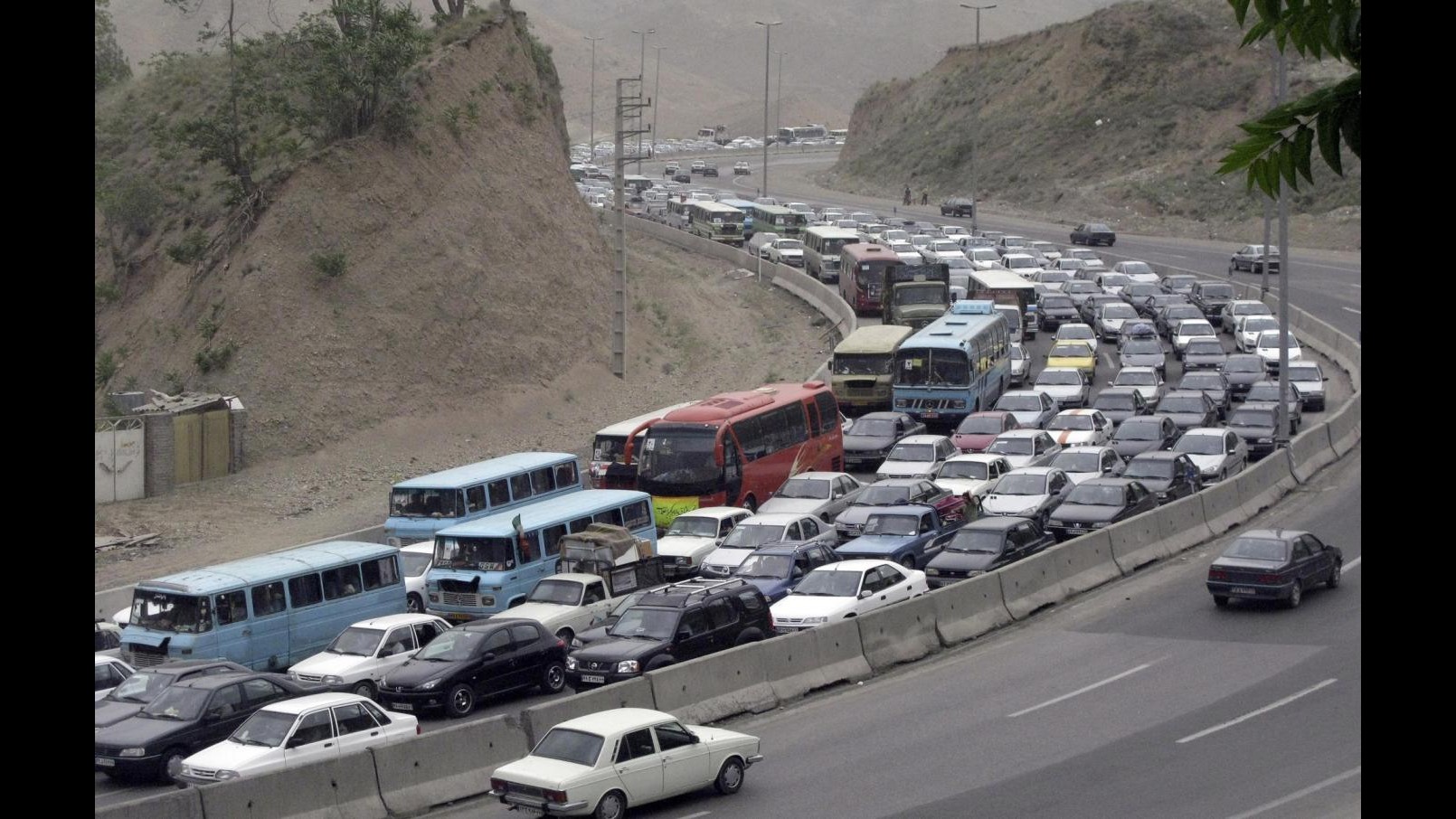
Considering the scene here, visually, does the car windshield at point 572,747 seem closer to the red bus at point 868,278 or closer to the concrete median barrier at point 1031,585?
the concrete median barrier at point 1031,585

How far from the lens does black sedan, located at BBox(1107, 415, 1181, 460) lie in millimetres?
34688

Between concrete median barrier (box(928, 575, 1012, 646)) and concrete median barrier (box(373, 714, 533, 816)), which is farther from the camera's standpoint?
concrete median barrier (box(928, 575, 1012, 646))

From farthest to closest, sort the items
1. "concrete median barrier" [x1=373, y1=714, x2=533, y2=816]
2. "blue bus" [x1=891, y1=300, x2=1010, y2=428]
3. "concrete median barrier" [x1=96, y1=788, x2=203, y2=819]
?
1. "blue bus" [x1=891, y1=300, x2=1010, y2=428]
2. "concrete median barrier" [x1=373, y1=714, x2=533, y2=816]
3. "concrete median barrier" [x1=96, y1=788, x2=203, y2=819]

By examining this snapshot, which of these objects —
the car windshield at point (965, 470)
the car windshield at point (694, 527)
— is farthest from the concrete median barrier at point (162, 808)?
the car windshield at point (965, 470)

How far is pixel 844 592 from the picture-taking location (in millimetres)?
24000

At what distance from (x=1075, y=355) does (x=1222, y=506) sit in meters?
15.9

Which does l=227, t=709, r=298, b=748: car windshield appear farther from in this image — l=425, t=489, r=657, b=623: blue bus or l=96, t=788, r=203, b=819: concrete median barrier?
l=425, t=489, r=657, b=623: blue bus

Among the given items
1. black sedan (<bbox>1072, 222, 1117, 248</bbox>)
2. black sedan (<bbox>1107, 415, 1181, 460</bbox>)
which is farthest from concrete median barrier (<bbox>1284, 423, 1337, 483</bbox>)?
black sedan (<bbox>1072, 222, 1117, 248</bbox>)

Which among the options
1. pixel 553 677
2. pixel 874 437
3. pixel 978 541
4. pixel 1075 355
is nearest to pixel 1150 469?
pixel 978 541

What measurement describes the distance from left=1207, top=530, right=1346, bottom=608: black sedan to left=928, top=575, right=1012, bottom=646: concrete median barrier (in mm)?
3258

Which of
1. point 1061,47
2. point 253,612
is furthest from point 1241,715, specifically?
point 1061,47

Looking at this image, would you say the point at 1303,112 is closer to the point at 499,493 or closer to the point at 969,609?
the point at 969,609

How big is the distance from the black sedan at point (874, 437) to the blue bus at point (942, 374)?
4.40ft

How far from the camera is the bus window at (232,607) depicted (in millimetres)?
22875
